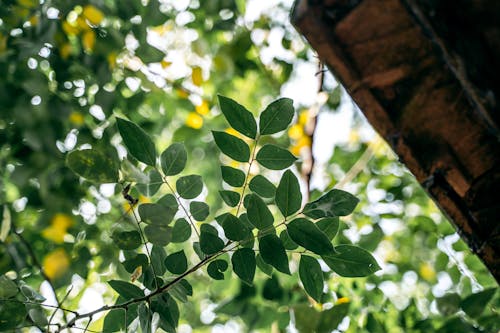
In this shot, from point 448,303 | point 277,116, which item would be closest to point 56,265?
point 277,116

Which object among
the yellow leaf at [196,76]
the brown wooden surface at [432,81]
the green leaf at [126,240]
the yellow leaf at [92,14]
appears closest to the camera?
the brown wooden surface at [432,81]

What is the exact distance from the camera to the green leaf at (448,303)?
1.11 m

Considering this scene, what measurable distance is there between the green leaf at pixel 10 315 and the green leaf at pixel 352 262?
1.67 feet

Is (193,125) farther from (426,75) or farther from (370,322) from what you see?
(426,75)

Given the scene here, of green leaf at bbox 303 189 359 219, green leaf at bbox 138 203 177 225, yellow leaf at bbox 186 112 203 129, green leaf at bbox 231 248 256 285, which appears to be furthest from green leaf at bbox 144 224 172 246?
yellow leaf at bbox 186 112 203 129

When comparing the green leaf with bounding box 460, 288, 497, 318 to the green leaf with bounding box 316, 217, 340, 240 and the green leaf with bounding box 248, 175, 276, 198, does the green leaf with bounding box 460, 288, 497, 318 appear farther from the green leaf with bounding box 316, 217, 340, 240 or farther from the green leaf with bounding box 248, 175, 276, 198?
the green leaf with bounding box 248, 175, 276, 198

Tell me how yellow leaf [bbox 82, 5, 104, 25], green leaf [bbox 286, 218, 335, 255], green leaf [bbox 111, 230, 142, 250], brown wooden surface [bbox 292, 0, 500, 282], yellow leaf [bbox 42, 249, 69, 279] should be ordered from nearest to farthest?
brown wooden surface [bbox 292, 0, 500, 282], green leaf [bbox 286, 218, 335, 255], green leaf [bbox 111, 230, 142, 250], yellow leaf [bbox 42, 249, 69, 279], yellow leaf [bbox 82, 5, 104, 25]

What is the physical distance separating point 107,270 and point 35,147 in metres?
0.46

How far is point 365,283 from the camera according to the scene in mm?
1447

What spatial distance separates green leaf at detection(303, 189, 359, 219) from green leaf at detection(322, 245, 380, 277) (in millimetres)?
94

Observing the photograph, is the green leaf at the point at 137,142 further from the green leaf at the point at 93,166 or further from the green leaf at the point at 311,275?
the green leaf at the point at 311,275

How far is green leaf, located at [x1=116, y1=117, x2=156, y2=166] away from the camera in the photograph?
0.76 m

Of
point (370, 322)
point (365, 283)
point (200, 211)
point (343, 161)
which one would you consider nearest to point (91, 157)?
point (200, 211)

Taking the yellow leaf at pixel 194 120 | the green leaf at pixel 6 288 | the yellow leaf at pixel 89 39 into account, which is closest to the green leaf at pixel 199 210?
the green leaf at pixel 6 288
